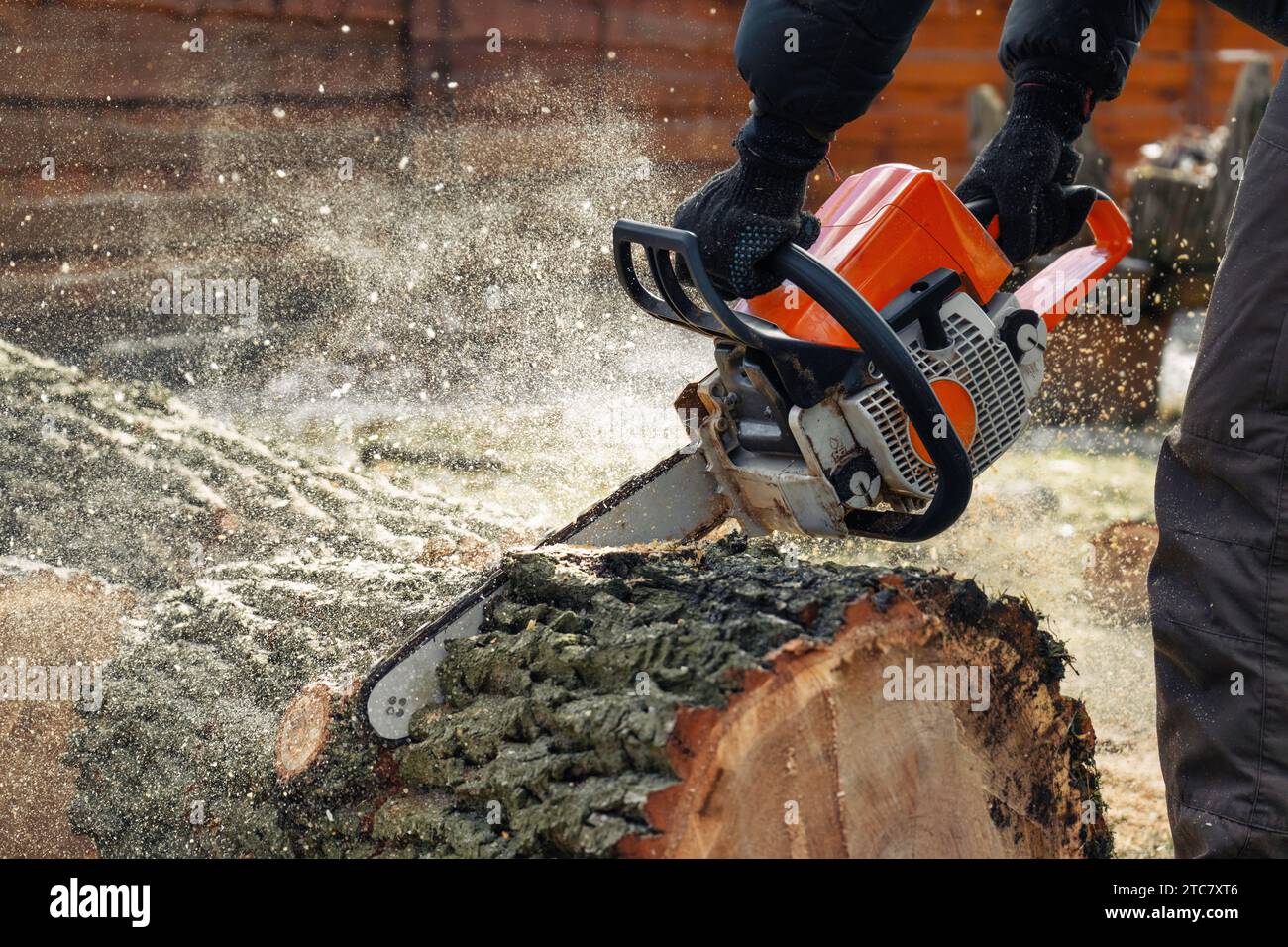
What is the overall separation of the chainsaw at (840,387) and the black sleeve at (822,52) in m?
0.24

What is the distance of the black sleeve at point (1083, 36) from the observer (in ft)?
7.70

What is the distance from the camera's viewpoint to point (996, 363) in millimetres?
2311

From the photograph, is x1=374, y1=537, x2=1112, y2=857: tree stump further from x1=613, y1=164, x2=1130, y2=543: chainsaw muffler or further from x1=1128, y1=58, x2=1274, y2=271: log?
x1=1128, y1=58, x2=1274, y2=271: log

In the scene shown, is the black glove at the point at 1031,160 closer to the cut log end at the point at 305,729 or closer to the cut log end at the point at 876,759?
the cut log end at the point at 876,759

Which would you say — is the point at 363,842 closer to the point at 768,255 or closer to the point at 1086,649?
the point at 768,255

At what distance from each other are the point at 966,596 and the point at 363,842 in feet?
3.51

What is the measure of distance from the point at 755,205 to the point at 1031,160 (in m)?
0.72

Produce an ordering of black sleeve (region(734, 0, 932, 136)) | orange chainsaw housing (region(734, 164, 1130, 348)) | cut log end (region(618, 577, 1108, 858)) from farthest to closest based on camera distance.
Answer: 1. orange chainsaw housing (region(734, 164, 1130, 348))
2. black sleeve (region(734, 0, 932, 136))
3. cut log end (region(618, 577, 1108, 858))

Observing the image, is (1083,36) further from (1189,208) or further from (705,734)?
(1189,208)

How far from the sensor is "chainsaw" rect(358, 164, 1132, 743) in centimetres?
203

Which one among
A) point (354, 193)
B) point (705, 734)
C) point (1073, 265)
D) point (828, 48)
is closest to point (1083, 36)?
point (1073, 265)

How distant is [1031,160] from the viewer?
2387mm

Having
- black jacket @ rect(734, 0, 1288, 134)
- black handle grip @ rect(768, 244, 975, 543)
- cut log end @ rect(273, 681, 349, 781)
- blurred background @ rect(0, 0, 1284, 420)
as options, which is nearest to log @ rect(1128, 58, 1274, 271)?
Answer: blurred background @ rect(0, 0, 1284, 420)

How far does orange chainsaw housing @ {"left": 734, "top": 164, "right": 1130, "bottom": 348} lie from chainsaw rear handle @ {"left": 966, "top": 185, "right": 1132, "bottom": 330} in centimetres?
Answer: 3
